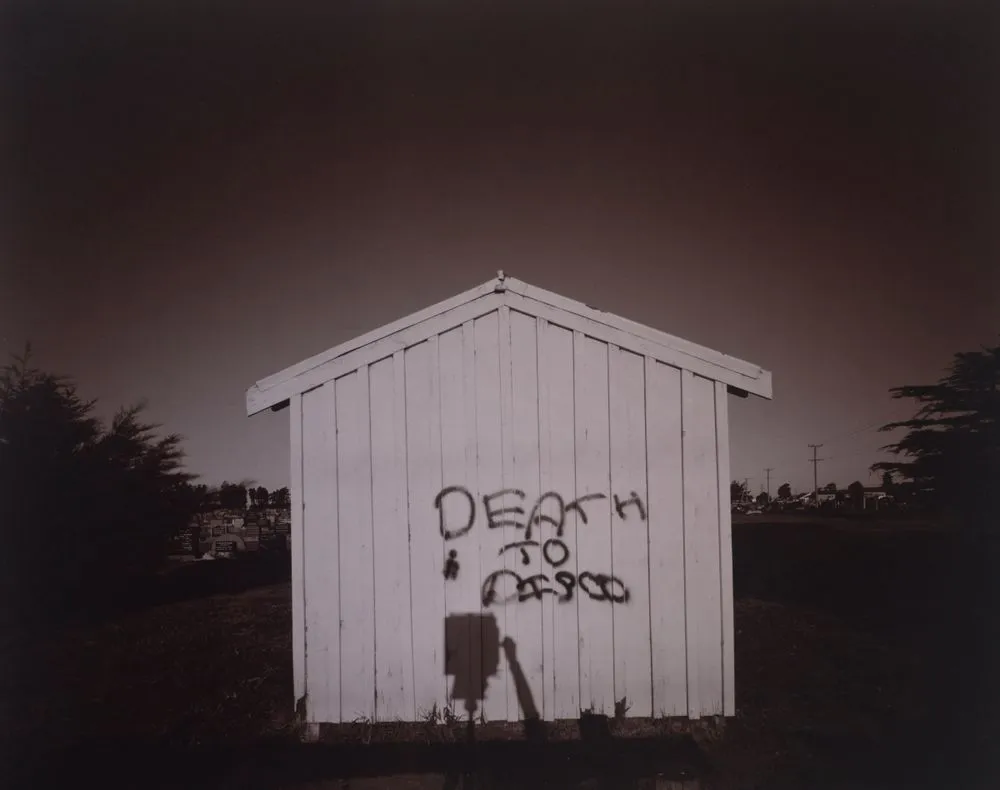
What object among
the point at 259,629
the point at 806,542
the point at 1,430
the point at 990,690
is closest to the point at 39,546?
the point at 1,430

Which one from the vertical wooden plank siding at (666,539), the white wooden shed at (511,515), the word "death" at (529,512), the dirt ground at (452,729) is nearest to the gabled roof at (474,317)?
the white wooden shed at (511,515)

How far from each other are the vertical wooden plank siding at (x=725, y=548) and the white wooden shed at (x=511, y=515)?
2cm

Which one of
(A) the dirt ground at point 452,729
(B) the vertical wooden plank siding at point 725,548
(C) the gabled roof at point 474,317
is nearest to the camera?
(A) the dirt ground at point 452,729

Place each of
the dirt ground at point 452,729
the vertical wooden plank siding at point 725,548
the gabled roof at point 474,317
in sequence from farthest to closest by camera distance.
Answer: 1. the gabled roof at point 474,317
2. the vertical wooden plank siding at point 725,548
3. the dirt ground at point 452,729

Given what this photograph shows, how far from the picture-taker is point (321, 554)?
5.34m

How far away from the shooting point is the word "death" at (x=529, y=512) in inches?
209

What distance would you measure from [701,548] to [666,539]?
309 mm

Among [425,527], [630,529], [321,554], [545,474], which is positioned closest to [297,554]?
[321,554]

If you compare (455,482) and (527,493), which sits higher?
(455,482)

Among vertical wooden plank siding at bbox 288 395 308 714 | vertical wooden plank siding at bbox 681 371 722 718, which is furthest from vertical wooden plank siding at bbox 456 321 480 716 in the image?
vertical wooden plank siding at bbox 681 371 722 718

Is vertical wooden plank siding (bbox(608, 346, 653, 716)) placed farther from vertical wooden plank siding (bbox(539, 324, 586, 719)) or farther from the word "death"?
vertical wooden plank siding (bbox(539, 324, 586, 719))

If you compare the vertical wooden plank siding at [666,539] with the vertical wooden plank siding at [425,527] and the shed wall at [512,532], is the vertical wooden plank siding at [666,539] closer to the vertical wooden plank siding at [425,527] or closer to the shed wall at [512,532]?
the shed wall at [512,532]

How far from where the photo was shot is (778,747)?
16.4 ft

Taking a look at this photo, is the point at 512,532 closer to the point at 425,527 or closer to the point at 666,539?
the point at 425,527
